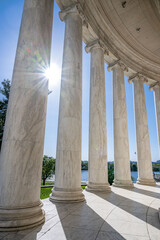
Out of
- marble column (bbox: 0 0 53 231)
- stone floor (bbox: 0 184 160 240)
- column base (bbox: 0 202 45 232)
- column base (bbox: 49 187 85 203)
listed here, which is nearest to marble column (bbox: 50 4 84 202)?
column base (bbox: 49 187 85 203)

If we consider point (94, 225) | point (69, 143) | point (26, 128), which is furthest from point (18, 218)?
point (69, 143)

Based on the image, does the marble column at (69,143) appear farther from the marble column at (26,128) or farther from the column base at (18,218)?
the column base at (18,218)

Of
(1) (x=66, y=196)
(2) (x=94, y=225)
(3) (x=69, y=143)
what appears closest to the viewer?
(2) (x=94, y=225)

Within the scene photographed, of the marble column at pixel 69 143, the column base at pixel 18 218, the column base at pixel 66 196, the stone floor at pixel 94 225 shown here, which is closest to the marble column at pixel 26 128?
the column base at pixel 18 218

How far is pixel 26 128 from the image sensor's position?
111 metres

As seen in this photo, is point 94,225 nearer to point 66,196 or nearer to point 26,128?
point 66,196

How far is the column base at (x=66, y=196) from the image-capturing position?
156 metres

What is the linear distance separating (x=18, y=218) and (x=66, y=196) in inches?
2777

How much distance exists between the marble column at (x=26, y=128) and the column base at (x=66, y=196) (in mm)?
49652

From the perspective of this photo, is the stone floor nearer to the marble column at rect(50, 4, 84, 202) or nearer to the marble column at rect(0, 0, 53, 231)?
the marble column at rect(0, 0, 53, 231)

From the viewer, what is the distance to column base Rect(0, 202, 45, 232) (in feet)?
290

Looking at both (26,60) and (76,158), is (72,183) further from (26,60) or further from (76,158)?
(26,60)

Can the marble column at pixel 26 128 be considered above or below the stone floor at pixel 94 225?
above

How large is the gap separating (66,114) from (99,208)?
317ft
